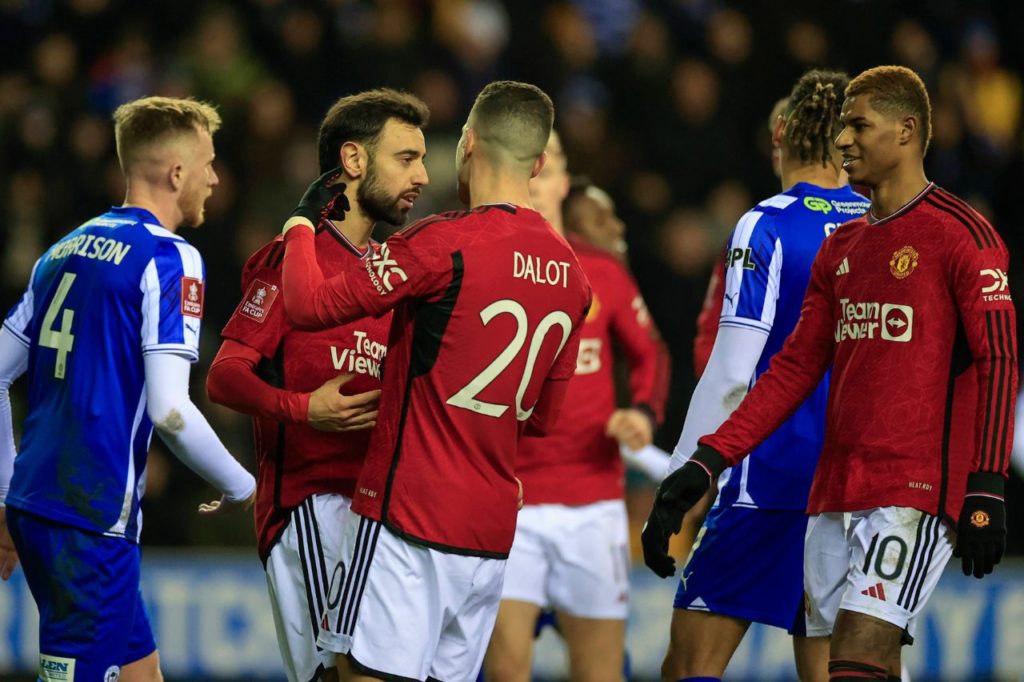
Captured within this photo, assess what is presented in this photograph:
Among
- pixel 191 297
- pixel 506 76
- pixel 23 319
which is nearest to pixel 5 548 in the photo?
pixel 23 319

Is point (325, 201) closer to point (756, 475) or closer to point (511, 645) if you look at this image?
point (756, 475)

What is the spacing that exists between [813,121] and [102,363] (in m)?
2.59

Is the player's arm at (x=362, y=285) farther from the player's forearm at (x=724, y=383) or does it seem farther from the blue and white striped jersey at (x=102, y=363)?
the player's forearm at (x=724, y=383)

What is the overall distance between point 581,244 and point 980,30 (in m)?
6.11

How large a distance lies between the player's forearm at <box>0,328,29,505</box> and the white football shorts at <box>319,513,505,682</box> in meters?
1.43

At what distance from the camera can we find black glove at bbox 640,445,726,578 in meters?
4.64

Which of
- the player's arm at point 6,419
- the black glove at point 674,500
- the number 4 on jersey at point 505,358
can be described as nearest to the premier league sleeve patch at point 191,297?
the player's arm at point 6,419

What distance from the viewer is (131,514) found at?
5000mm

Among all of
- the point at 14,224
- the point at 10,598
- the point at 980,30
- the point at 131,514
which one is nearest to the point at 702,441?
the point at 131,514

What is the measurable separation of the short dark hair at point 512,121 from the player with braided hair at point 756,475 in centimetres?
98

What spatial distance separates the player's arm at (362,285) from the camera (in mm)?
4367

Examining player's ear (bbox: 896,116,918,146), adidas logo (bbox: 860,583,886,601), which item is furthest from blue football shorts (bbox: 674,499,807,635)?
player's ear (bbox: 896,116,918,146)

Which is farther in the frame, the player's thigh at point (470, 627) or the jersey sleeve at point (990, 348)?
the player's thigh at point (470, 627)

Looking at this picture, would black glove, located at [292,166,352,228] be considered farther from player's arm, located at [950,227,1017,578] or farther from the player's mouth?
player's arm, located at [950,227,1017,578]
